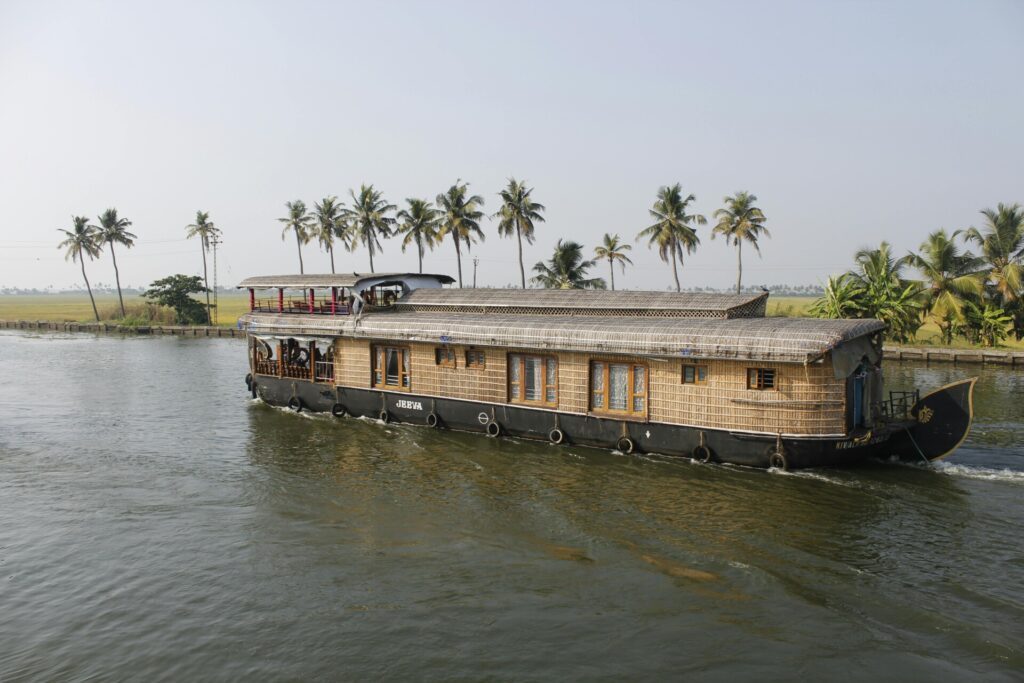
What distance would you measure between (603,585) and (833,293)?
30.3 meters

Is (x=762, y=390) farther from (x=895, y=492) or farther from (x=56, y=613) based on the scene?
(x=56, y=613)

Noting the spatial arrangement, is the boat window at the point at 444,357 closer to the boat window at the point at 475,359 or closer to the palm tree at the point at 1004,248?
the boat window at the point at 475,359

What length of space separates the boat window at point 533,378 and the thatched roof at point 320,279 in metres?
6.50

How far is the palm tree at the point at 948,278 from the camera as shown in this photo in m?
36.9

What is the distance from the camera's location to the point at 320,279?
2367 cm

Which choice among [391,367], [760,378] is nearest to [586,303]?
[760,378]

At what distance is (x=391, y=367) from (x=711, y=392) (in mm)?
9476

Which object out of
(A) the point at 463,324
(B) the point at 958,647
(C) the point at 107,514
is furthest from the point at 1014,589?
(C) the point at 107,514

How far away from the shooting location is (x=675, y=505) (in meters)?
14.1

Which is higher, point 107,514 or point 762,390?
point 762,390

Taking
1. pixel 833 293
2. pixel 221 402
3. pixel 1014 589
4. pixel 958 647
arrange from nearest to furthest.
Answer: pixel 958 647, pixel 1014 589, pixel 221 402, pixel 833 293

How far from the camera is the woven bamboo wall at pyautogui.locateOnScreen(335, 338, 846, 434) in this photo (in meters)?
15.0

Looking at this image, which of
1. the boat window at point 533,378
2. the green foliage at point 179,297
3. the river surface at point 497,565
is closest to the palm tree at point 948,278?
the river surface at point 497,565

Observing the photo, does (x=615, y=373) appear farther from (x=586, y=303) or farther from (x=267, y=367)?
(x=267, y=367)
